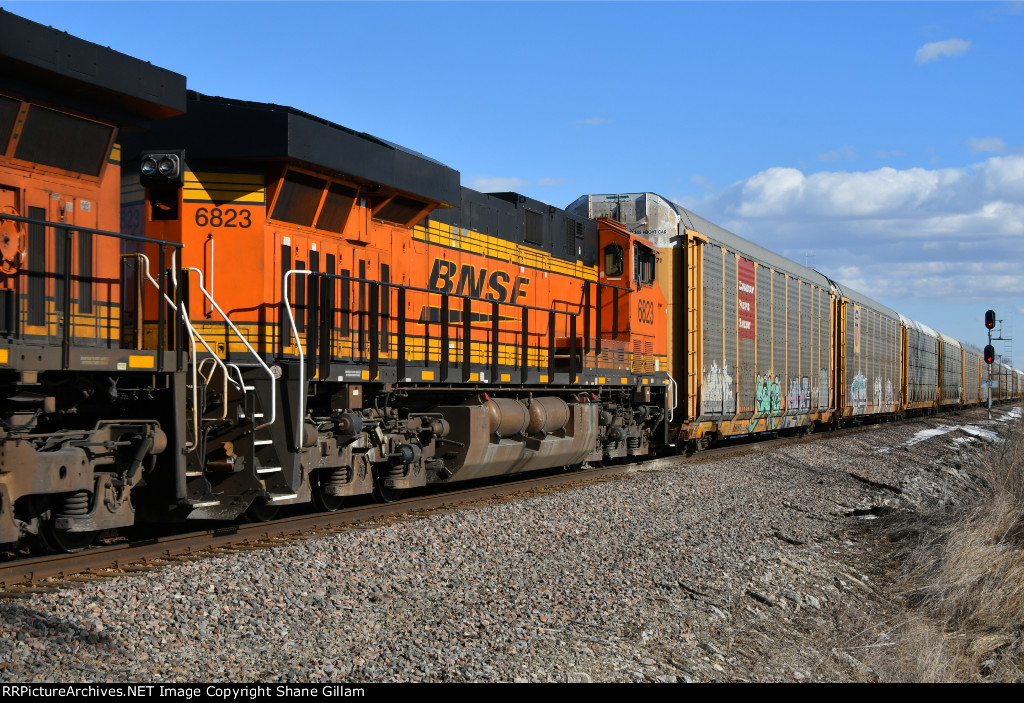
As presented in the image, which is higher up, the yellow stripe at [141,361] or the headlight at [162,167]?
the headlight at [162,167]

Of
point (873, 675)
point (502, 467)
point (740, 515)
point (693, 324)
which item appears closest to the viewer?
point (873, 675)

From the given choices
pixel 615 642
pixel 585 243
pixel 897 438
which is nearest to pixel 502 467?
pixel 585 243

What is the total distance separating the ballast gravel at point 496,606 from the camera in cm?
432

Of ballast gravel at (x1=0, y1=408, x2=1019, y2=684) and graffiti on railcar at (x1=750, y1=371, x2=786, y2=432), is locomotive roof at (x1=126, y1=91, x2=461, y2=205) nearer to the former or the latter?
ballast gravel at (x1=0, y1=408, x2=1019, y2=684)

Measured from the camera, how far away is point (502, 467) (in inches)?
413

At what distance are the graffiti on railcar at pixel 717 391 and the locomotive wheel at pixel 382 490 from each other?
7.38 meters

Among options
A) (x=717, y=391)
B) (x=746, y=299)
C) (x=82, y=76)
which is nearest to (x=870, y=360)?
(x=746, y=299)

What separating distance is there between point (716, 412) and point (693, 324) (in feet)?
6.05

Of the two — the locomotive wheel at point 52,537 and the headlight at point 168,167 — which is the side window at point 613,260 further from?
the locomotive wheel at point 52,537

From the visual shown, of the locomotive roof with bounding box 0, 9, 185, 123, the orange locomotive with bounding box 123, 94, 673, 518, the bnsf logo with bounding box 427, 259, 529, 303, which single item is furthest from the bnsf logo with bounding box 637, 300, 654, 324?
the locomotive roof with bounding box 0, 9, 185, 123

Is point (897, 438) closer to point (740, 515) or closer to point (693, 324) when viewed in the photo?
point (693, 324)

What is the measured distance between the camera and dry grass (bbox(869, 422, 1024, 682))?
220 inches

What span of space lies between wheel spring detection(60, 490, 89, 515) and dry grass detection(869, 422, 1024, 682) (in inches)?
200

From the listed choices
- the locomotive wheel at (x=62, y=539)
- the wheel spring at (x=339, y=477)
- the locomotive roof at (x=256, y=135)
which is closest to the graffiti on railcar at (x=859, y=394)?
the wheel spring at (x=339, y=477)
